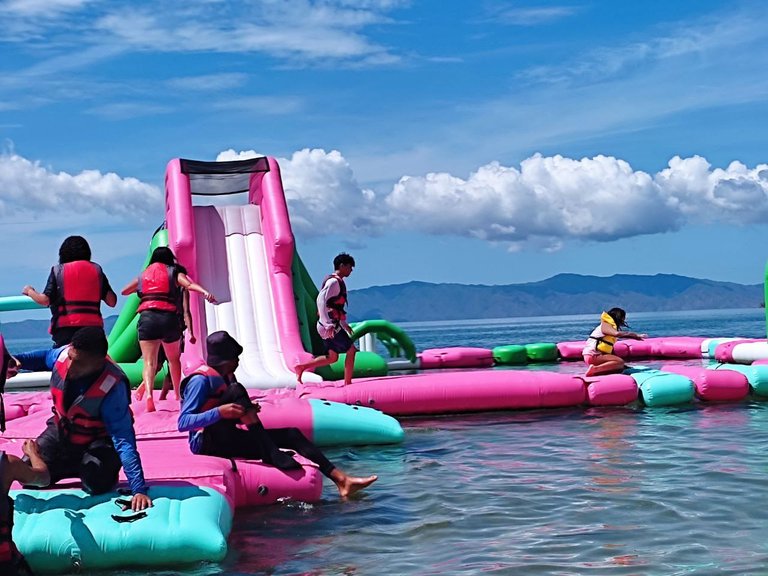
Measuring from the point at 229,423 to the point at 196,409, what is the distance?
0.95 ft

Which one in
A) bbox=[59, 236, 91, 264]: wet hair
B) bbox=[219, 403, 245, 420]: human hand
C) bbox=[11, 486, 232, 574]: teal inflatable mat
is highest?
bbox=[59, 236, 91, 264]: wet hair

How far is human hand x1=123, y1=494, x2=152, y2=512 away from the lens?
4441 mm

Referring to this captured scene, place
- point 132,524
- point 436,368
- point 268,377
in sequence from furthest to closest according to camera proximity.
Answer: point 436,368
point 268,377
point 132,524

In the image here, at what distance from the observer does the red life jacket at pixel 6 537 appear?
12.0ft

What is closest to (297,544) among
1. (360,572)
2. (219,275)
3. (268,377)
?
(360,572)

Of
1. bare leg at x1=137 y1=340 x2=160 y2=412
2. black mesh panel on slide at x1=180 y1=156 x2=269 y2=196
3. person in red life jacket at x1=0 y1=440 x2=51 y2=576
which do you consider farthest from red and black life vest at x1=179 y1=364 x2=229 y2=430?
black mesh panel on slide at x1=180 y1=156 x2=269 y2=196

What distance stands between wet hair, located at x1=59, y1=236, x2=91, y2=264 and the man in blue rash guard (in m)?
1.99

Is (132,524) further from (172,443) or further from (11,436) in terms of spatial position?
(11,436)

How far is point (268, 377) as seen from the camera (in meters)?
9.52

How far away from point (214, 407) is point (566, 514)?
192cm

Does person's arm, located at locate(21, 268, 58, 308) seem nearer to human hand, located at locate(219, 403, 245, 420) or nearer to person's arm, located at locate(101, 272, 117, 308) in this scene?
person's arm, located at locate(101, 272, 117, 308)

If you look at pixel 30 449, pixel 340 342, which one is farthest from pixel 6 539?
pixel 340 342

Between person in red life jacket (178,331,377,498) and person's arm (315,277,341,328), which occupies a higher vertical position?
person's arm (315,277,341,328)

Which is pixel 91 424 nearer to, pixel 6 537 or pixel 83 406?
pixel 83 406
